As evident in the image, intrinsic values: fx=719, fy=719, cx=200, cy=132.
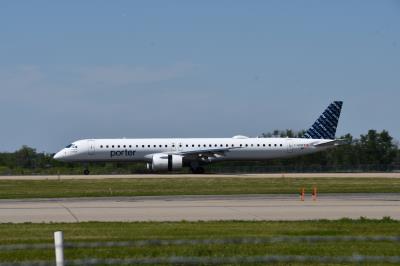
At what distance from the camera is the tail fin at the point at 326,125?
213ft

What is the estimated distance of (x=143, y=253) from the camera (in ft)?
40.1

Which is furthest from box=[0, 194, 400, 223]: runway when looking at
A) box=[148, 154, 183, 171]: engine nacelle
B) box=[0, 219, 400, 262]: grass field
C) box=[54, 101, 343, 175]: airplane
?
box=[54, 101, 343, 175]: airplane

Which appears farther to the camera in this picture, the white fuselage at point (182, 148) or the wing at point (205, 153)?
the white fuselage at point (182, 148)

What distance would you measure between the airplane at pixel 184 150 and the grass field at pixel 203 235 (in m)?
40.7

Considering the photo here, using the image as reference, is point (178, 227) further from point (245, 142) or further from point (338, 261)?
point (245, 142)

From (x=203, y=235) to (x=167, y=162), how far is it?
43.0 m

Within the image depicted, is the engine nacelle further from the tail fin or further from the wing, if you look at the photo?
the tail fin

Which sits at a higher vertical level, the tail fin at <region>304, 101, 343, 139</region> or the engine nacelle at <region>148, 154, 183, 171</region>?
the tail fin at <region>304, 101, 343, 139</region>

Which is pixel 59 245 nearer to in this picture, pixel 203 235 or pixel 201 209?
pixel 203 235

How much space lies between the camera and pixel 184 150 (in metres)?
61.2

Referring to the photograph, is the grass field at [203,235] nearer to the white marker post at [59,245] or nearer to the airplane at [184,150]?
the white marker post at [59,245]

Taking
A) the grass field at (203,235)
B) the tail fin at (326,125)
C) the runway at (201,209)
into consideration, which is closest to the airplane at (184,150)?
the tail fin at (326,125)

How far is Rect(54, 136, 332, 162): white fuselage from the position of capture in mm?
60250

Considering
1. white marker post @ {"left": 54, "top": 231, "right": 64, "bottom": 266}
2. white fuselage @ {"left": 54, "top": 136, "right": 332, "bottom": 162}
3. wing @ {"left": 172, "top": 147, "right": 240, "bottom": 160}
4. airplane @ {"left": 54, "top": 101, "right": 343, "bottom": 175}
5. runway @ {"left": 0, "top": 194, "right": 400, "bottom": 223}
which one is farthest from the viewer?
white fuselage @ {"left": 54, "top": 136, "right": 332, "bottom": 162}
